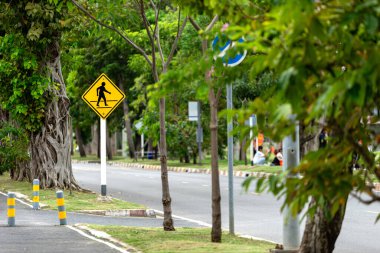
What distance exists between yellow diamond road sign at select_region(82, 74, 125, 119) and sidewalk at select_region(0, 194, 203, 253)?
2903 millimetres

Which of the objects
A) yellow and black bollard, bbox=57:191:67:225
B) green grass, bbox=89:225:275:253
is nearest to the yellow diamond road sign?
yellow and black bollard, bbox=57:191:67:225

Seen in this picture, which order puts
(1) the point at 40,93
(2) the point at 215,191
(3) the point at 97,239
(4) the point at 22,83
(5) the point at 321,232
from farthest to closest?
(4) the point at 22,83
(1) the point at 40,93
(3) the point at 97,239
(2) the point at 215,191
(5) the point at 321,232

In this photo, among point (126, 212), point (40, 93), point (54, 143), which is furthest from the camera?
point (54, 143)

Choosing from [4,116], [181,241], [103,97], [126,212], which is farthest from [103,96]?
[4,116]

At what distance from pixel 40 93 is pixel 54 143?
169 cm

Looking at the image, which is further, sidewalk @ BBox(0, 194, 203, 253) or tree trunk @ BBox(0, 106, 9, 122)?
tree trunk @ BBox(0, 106, 9, 122)

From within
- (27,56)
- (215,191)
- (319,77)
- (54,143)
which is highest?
(27,56)

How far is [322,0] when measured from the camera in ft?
20.1

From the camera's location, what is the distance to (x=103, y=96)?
22750mm

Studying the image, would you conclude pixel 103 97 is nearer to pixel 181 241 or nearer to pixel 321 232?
pixel 181 241

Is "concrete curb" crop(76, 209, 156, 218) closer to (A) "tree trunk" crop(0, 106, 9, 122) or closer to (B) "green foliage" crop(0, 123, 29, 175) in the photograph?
(B) "green foliage" crop(0, 123, 29, 175)

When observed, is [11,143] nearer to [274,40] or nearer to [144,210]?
[144,210]

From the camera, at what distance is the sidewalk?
44.2ft

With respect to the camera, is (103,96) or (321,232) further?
(103,96)
